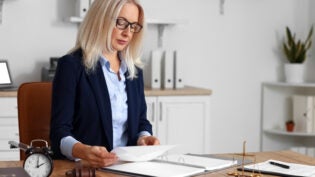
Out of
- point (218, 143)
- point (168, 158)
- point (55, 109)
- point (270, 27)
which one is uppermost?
point (270, 27)

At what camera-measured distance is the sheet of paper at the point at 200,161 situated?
6.76ft

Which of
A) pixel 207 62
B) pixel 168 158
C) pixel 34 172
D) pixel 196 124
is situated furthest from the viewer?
pixel 207 62

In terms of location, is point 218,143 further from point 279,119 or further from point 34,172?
point 34,172

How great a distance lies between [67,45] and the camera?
175 inches

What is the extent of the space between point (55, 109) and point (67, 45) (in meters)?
2.26

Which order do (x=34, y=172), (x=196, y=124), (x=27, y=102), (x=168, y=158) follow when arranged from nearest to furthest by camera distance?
(x=34, y=172) < (x=168, y=158) < (x=27, y=102) < (x=196, y=124)

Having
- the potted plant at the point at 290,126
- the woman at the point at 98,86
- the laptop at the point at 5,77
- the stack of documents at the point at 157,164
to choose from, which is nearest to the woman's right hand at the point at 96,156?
the stack of documents at the point at 157,164

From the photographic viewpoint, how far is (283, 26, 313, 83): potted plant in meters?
4.86

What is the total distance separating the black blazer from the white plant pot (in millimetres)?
2867

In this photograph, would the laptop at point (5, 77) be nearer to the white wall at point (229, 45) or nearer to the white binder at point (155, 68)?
the white wall at point (229, 45)

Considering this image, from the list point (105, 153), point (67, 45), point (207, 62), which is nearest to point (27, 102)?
point (105, 153)

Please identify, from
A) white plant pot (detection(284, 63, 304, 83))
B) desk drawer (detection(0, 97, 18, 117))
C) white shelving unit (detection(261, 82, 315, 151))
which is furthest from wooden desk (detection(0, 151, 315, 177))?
white shelving unit (detection(261, 82, 315, 151))

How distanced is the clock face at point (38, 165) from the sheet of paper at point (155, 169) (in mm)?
215

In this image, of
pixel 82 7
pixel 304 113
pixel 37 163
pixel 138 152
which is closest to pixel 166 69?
pixel 82 7
